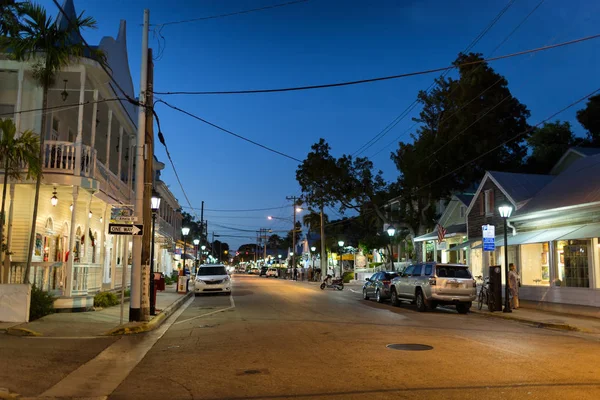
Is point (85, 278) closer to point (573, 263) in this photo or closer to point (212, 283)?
point (212, 283)

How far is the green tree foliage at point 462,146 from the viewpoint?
3966 cm

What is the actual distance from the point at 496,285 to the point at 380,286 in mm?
6202

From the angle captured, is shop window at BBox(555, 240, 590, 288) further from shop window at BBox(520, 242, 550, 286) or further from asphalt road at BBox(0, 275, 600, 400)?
asphalt road at BBox(0, 275, 600, 400)

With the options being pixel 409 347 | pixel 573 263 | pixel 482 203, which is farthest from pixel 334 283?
pixel 409 347

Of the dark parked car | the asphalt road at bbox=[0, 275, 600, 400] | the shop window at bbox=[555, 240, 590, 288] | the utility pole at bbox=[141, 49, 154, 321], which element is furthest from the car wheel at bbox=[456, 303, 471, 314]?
the utility pole at bbox=[141, 49, 154, 321]

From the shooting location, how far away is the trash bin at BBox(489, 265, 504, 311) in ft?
65.4

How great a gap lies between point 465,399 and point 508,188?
20635 millimetres

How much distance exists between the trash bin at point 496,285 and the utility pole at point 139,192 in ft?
41.6

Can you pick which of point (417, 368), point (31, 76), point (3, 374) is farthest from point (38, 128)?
point (417, 368)

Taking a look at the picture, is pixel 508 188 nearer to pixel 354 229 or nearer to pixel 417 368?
pixel 417 368

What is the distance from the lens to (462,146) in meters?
39.8

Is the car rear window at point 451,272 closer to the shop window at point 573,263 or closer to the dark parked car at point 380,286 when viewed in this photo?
the shop window at point 573,263

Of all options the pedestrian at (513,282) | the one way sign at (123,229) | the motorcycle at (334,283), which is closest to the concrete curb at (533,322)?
the pedestrian at (513,282)

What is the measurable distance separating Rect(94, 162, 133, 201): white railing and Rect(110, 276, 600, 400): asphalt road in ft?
20.5
